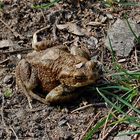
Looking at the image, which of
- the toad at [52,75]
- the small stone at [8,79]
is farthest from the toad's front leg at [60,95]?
the small stone at [8,79]

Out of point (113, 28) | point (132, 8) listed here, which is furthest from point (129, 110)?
point (132, 8)

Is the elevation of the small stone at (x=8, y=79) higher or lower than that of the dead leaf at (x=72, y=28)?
lower

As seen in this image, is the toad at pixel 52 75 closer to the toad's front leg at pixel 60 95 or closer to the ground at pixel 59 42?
the toad's front leg at pixel 60 95

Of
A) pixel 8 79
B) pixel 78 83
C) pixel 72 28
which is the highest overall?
pixel 72 28

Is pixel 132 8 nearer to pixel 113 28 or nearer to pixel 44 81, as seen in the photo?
pixel 113 28

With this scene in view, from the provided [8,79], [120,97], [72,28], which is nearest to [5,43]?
[8,79]

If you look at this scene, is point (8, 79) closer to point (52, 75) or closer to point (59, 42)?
point (52, 75)

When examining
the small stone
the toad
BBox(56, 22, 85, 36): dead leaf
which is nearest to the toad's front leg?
the toad
